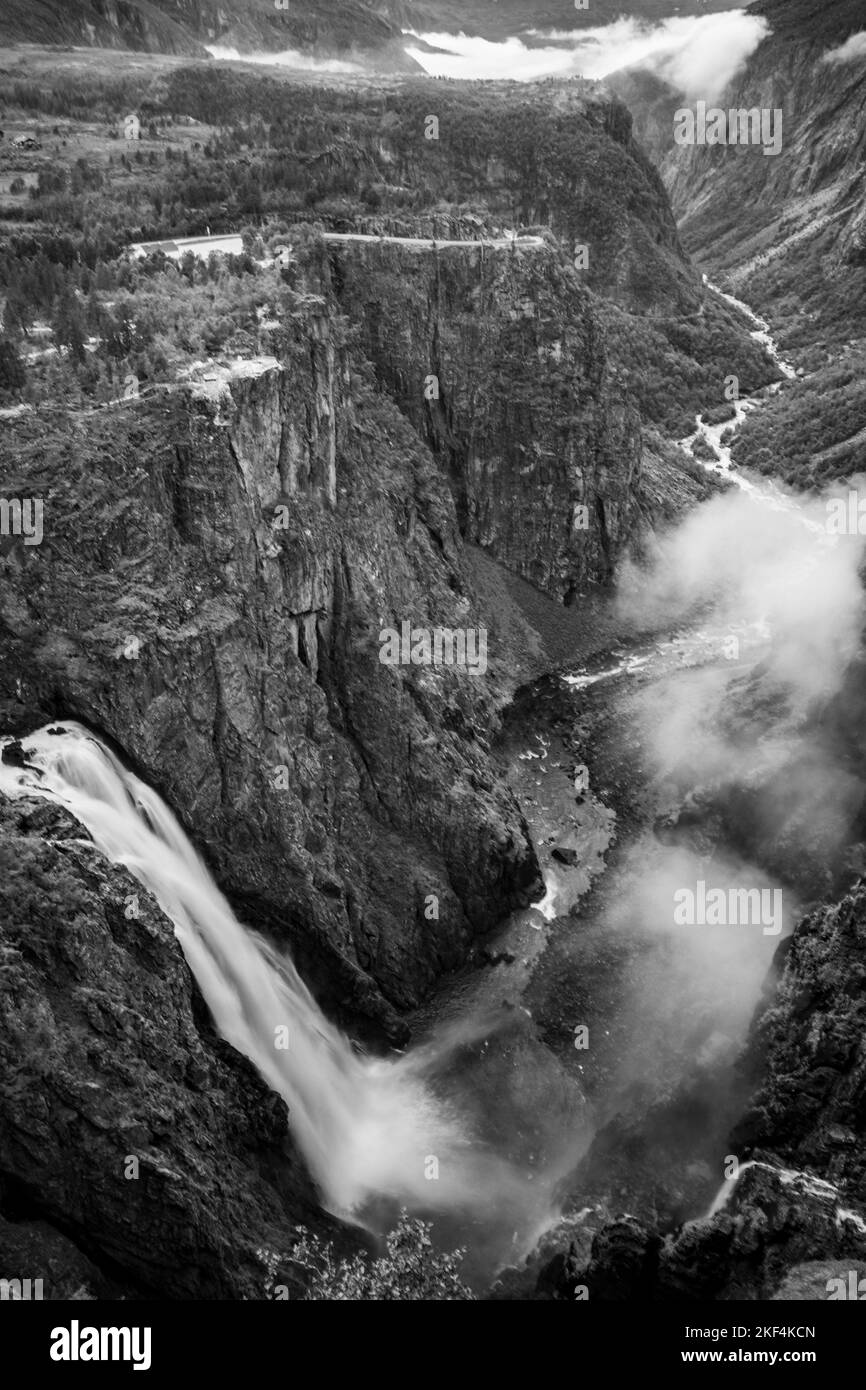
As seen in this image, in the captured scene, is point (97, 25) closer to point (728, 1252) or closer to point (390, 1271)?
point (390, 1271)

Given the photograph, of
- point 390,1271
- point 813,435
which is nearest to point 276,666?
point 390,1271

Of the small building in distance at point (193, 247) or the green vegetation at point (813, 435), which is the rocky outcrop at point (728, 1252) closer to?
the small building in distance at point (193, 247)

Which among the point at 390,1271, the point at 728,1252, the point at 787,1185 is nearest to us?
the point at 390,1271

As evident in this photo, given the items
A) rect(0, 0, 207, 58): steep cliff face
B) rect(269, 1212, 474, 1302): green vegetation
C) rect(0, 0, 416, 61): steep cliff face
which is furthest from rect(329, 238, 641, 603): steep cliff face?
rect(0, 0, 207, 58): steep cliff face

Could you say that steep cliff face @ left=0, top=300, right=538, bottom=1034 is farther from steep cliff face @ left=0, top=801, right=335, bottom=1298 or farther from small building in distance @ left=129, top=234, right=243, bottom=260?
small building in distance @ left=129, top=234, right=243, bottom=260

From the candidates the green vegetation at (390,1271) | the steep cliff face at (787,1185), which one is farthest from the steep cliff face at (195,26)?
the green vegetation at (390,1271)
